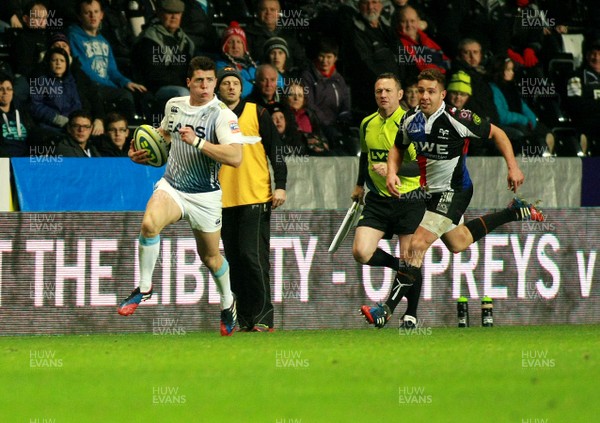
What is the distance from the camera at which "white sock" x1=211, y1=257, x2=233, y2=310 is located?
10.7m

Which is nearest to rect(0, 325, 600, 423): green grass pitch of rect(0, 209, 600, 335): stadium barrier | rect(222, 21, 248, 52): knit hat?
rect(0, 209, 600, 335): stadium barrier

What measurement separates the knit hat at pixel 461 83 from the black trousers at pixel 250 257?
16.1 feet

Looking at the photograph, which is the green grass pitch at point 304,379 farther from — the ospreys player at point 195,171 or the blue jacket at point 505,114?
the blue jacket at point 505,114

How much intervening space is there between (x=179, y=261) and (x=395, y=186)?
2.47 m

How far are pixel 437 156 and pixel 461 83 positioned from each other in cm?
514

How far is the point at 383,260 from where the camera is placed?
11.6m

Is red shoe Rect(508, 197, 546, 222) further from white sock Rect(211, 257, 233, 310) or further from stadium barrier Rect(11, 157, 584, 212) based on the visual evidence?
white sock Rect(211, 257, 233, 310)

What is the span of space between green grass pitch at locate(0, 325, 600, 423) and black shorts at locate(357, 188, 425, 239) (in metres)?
1.31

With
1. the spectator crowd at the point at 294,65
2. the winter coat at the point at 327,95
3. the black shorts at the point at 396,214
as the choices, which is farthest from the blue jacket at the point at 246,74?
the black shorts at the point at 396,214

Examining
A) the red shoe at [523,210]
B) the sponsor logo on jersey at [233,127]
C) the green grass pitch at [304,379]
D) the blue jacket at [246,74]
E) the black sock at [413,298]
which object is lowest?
the green grass pitch at [304,379]

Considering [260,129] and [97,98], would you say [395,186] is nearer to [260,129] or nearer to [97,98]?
[260,129]

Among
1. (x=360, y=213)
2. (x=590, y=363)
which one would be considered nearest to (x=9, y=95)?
(x=360, y=213)

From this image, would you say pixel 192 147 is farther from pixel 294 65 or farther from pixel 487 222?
pixel 294 65

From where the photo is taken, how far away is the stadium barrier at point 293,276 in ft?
39.3
